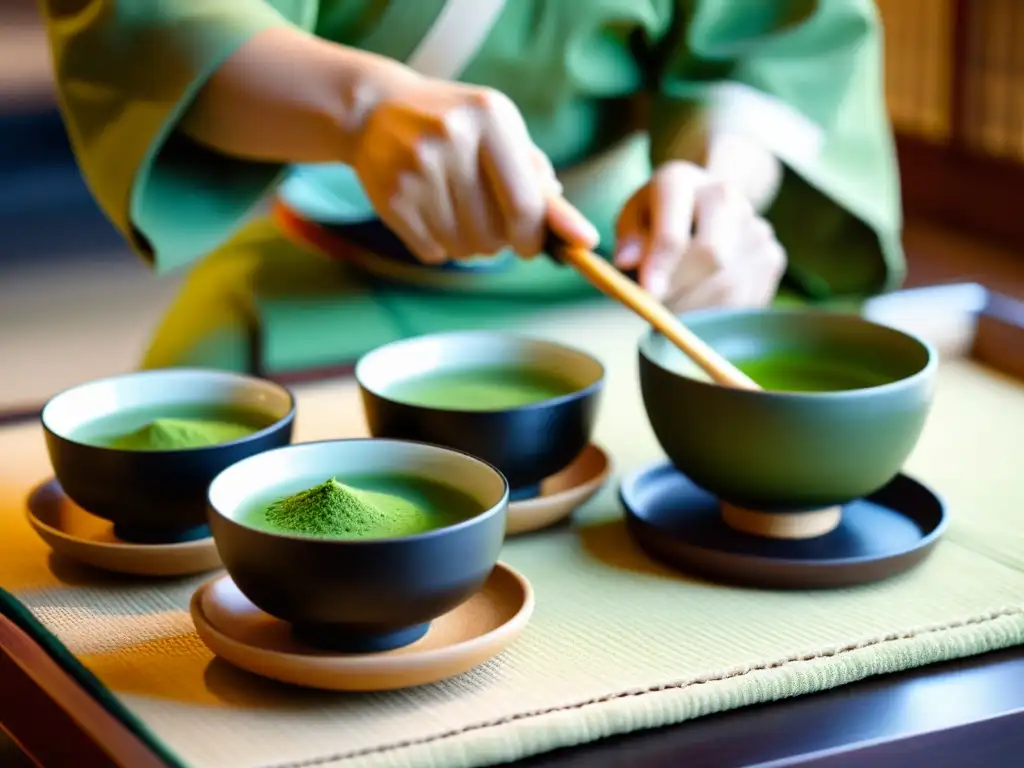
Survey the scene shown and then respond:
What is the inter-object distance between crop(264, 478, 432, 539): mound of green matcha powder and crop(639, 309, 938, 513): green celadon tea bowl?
0.17 m

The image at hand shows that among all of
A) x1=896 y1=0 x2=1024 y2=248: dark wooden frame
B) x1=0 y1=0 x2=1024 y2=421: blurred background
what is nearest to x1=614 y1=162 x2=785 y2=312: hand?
x1=0 y1=0 x2=1024 y2=421: blurred background

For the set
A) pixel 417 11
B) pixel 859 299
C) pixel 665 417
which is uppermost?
pixel 417 11

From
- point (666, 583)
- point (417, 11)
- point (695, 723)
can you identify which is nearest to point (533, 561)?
point (666, 583)

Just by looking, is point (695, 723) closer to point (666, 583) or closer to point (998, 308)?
point (666, 583)

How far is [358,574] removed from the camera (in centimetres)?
59

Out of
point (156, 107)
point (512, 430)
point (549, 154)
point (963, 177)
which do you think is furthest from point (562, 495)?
point (963, 177)

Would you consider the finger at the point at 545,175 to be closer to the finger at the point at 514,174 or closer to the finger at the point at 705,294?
the finger at the point at 514,174

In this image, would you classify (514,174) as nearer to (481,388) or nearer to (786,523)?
(481,388)

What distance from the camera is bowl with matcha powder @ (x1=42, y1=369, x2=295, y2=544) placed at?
716mm

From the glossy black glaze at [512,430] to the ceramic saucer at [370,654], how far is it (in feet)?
0.29

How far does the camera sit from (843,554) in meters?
0.74

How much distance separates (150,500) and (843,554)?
35cm

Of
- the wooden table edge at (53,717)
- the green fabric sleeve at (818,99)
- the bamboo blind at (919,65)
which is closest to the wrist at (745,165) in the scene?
the green fabric sleeve at (818,99)

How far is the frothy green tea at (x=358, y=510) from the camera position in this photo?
2.01ft
